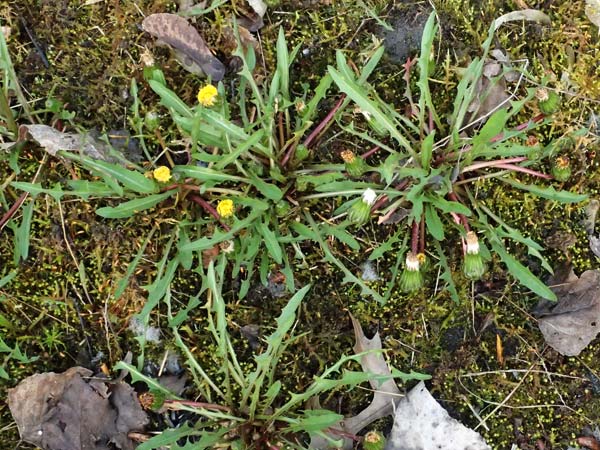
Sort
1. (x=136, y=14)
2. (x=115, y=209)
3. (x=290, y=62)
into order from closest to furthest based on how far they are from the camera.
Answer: (x=115, y=209), (x=290, y=62), (x=136, y=14)

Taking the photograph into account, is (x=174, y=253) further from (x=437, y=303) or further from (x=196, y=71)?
(x=437, y=303)

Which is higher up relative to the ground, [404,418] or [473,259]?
[473,259]

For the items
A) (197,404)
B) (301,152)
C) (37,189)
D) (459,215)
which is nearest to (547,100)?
(459,215)

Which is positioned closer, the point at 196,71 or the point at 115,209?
the point at 115,209

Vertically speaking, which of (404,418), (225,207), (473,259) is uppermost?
(225,207)

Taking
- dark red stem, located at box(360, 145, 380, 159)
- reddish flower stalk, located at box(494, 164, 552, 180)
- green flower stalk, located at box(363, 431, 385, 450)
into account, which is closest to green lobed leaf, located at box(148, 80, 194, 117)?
dark red stem, located at box(360, 145, 380, 159)

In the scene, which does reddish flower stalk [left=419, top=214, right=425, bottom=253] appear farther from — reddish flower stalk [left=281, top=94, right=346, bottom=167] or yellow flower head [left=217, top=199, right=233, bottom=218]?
yellow flower head [left=217, top=199, right=233, bottom=218]

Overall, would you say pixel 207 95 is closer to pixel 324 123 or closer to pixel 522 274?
pixel 324 123

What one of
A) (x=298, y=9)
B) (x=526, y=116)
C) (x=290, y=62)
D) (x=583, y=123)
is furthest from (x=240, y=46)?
(x=583, y=123)
